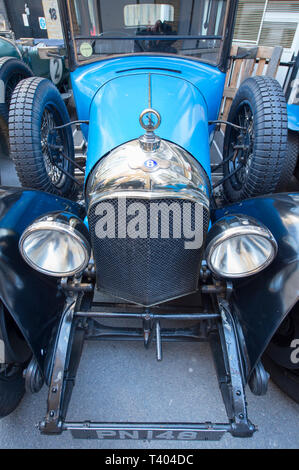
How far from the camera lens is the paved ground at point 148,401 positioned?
1535mm

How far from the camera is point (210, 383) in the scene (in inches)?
70.5

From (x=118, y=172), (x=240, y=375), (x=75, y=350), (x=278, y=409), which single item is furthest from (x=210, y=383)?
(x=118, y=172)

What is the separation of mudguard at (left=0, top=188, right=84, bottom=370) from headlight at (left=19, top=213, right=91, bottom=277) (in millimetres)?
94

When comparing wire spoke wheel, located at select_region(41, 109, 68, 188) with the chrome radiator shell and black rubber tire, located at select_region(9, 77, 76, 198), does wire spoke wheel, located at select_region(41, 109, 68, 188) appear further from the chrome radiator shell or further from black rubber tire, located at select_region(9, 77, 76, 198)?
the chrome radiator shell

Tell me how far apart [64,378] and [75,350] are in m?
0.16

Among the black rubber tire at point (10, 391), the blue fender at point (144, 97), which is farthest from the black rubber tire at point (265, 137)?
the black rubber tire at point (10, 391)

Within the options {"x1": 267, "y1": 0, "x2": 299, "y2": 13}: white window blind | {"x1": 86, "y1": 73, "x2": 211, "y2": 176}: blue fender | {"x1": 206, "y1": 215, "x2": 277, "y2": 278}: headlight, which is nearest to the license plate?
{"x1": 206, "y1": 215, "x2": 277, "y2": 278}: headlight

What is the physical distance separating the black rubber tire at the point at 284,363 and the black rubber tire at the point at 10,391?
1.36 meters

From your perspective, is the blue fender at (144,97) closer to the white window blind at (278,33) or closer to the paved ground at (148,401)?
the paved ground at (148,401)

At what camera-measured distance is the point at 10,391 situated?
4.89 ft

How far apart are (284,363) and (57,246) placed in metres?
1.30

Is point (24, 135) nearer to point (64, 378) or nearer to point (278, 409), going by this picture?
point (64, 378)

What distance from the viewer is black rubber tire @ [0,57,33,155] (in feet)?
10.4

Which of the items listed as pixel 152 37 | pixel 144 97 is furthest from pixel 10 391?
pixel 152 37
